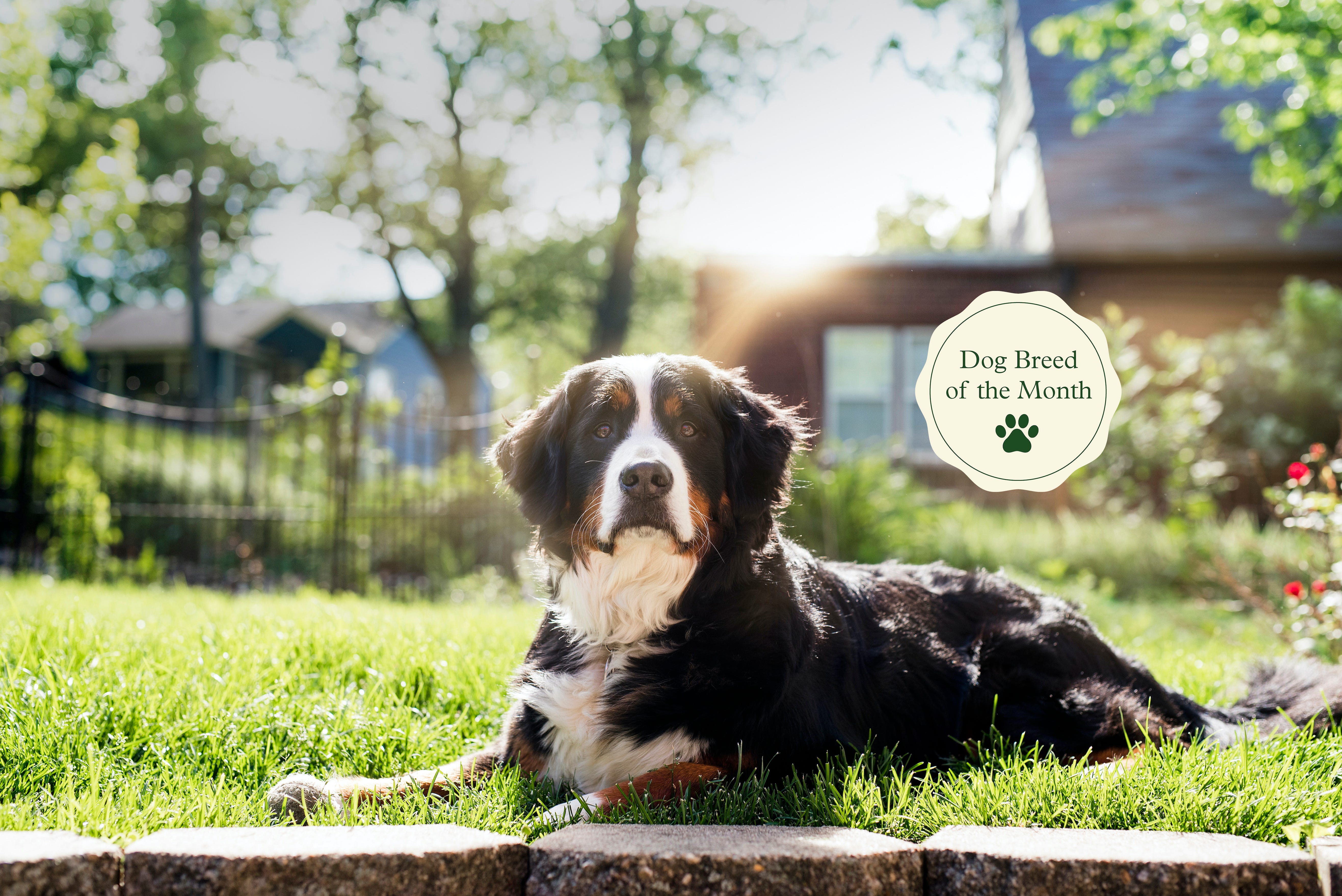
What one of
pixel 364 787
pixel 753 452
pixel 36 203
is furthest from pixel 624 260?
pixel 364 787

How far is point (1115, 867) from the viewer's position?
1.77 meters

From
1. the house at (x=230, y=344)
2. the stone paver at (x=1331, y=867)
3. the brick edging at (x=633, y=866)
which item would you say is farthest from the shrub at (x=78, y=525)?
the house at (x=230, y=344)

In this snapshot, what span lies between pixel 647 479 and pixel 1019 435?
1223 mm

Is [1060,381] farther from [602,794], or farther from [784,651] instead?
[602,794]

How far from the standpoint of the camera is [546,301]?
83.9 feet

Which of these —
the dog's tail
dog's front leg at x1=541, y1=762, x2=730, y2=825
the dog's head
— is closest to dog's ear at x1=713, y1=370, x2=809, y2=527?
the dog's head

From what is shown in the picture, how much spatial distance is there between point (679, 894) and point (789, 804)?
53 cm

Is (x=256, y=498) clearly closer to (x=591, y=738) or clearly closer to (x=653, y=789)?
(x=591, y=738)

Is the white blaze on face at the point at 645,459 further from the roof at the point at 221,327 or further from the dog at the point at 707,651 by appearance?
the roof at the point at 221,327

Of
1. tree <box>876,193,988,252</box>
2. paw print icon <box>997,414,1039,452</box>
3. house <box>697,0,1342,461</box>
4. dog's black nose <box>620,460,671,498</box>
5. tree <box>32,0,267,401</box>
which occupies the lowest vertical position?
dog's black nose <box>620,460,671,498</box>

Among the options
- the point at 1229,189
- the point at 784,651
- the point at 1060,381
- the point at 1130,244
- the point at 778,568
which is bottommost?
the point at 784,651

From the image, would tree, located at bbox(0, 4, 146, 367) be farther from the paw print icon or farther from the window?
the window

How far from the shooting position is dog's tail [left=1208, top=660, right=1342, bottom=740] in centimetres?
293

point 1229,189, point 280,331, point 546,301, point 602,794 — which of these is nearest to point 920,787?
point 602,794
